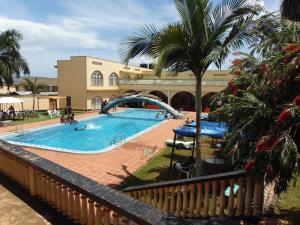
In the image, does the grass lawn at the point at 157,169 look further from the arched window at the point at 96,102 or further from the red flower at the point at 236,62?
the arched window at the point at 96,102

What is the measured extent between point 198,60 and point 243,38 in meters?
1.35

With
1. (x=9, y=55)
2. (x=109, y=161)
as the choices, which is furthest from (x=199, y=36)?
(x=9, y=55)

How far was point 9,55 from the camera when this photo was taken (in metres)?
28.0

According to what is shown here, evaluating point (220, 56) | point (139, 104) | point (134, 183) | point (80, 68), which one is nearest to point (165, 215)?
point (220, 56)

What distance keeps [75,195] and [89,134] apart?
1935 cm

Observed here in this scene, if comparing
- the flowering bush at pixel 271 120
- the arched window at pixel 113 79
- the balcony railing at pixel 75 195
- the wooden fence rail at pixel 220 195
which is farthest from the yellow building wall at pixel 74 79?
the flowering bush at pixel 271 120

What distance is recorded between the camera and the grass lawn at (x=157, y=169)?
10791mm

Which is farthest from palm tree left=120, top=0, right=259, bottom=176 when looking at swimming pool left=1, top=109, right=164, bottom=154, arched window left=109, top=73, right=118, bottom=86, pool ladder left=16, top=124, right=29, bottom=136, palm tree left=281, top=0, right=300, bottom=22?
arched window left=109, top=73, right=118, bottom=86

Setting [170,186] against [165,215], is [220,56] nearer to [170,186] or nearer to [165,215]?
[170,186]

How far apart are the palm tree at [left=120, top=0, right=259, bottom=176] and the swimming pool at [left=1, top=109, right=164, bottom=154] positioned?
853cm

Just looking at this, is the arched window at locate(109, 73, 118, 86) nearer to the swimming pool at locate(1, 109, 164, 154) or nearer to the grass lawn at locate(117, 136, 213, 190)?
the swimming pool at locate(1, 109, 164, 154)

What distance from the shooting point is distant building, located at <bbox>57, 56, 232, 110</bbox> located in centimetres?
3683

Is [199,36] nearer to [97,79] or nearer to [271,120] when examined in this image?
[271,120]

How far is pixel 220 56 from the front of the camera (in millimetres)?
8008
